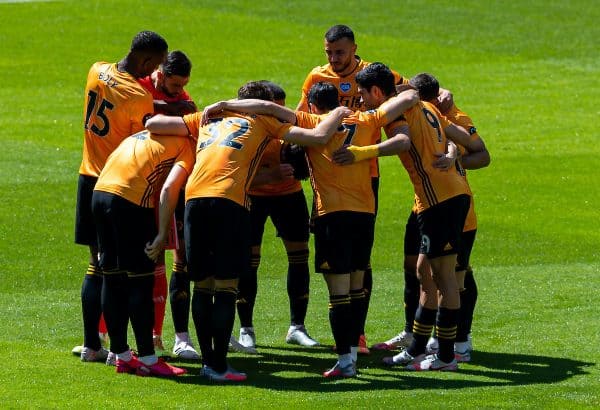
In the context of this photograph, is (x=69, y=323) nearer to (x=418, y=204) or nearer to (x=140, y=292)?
(x=140, y=292)

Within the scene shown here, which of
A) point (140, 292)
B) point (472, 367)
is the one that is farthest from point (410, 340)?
point (140, 292)

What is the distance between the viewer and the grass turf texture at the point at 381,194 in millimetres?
8938

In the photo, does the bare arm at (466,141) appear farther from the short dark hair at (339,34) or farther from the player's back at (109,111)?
the player's back at (109,111)

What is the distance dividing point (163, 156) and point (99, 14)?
64.7 ft

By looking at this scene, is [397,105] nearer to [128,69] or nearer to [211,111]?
[211,111]

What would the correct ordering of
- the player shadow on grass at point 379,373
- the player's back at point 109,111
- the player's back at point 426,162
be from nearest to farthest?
the player shadow on grass at point 379,373 → the player's back at point 426,162 → the player's back at point 109,111

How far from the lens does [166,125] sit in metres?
9.14

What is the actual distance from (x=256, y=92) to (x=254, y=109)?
315 millimetres

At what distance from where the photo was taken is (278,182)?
32.6 feet

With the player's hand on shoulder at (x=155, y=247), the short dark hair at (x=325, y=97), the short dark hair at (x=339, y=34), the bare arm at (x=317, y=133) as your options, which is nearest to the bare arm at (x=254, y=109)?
the bare arm at (x=317, y=133)

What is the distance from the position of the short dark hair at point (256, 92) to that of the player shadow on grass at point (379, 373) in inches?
78.3

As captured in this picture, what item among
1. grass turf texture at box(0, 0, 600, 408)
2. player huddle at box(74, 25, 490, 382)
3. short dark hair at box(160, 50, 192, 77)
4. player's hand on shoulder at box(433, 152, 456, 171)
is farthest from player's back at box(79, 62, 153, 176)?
player's hand on shoulder at box(433, 152, 456, 171)

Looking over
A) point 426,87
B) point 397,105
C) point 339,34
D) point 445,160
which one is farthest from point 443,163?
point 339,34

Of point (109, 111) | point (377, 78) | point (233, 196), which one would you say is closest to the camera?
point (233, 196)
